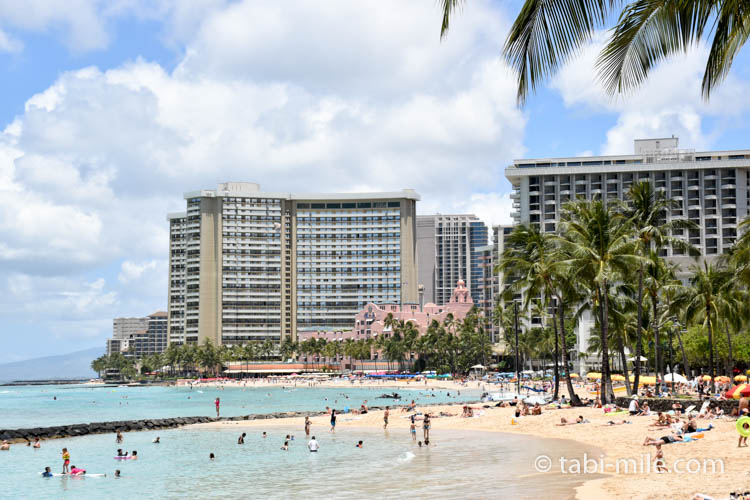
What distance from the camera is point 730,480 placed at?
22094 millimetres

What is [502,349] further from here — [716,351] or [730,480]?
[730,480]

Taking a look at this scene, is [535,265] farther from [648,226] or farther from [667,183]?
[667,183]

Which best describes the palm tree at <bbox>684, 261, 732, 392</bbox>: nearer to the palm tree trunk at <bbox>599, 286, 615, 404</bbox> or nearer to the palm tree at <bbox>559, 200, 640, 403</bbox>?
the palm tree at <bbox>559, 200, 640, 403</bbox>

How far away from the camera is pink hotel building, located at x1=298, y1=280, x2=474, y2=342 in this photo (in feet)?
600

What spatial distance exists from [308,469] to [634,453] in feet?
47.9

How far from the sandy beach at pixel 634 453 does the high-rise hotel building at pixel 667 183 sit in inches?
3675

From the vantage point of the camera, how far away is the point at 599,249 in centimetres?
4559

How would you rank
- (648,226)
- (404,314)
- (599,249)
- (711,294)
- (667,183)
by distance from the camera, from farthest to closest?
(404,314) → (667,183) → (711,294) → (648,226) → (599,249)

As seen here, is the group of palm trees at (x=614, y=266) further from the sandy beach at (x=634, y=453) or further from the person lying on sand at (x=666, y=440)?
the person lying on sand at (x=666, y=440)

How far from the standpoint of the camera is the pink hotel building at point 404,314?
183 m

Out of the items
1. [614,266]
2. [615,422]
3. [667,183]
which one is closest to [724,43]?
[615,422]

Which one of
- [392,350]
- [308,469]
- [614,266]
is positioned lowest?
[392,350]

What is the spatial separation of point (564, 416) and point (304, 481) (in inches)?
866

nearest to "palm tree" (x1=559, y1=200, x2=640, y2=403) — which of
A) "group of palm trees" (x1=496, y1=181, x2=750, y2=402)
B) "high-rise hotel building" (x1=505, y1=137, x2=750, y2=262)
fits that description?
"group of palm trees" (x1=496, y1=181, x2=750, y2=402)
